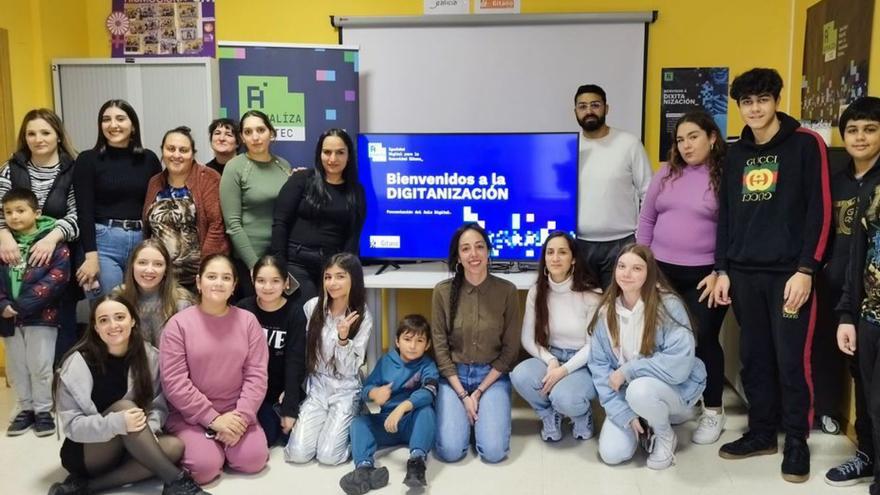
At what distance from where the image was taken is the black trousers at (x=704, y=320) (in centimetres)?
303

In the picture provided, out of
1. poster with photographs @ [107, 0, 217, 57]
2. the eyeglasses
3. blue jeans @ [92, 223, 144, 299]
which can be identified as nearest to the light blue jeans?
the eyeglasses

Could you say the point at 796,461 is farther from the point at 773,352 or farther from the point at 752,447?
the point at 773,352

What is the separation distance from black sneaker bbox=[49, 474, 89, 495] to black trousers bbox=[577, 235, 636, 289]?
7.50 ft

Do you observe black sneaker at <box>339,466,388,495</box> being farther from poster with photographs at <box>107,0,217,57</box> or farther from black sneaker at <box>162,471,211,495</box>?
poster with photographs at <box>107,0,217,57</box>

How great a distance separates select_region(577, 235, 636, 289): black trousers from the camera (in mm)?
3443

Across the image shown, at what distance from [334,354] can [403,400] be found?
340mm

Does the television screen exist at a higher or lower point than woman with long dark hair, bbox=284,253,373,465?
higher

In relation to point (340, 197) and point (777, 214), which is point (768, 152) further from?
point (340, 197)

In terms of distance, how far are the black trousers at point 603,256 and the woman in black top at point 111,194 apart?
6.74ft

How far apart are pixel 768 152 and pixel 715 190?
295mm

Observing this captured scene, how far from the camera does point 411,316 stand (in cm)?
300

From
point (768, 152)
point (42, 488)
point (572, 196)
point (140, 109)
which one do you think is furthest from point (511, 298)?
point (140, 109)

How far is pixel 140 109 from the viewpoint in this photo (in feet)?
13.8

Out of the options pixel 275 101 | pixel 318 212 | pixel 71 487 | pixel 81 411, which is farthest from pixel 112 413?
pixel 275 101
